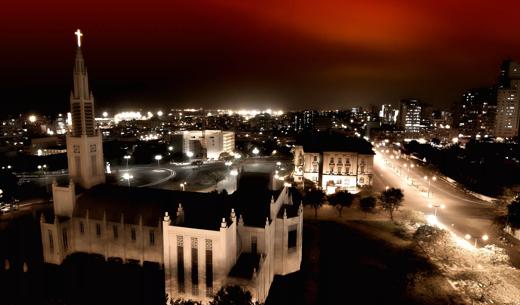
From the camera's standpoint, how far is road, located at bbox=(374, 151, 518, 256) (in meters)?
49.0

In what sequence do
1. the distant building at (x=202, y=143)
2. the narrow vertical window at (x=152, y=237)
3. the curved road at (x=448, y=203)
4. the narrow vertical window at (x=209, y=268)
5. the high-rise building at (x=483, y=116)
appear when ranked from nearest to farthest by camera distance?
the narrow vertical window at (x=209, y=268) → the narrow vertical window at (x=152, y=237) → the curved road at (x=448, y=203) → the distant building at (x=202, y=143) → the high-rise building at (x=483, y=116)

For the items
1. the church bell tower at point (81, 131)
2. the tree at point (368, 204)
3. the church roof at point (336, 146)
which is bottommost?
the tree at point (368, 204)

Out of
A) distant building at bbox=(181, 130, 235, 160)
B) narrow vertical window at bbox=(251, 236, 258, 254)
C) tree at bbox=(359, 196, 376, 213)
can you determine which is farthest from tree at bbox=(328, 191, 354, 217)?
distant building at bbox=(181, 130, 235, 160)

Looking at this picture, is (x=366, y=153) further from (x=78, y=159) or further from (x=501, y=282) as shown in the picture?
(x=78, y=159)

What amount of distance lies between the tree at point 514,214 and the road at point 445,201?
2.51 meters

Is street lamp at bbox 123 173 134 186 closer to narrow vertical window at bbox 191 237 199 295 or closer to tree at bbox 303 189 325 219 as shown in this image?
tree at bbox 303 189 325 219

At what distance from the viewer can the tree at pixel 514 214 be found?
1746 inches

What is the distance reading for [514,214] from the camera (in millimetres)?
44750

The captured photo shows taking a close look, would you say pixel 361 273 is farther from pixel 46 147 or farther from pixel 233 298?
pixel 46 147

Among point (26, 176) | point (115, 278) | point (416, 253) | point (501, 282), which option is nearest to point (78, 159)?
point (115, 278)

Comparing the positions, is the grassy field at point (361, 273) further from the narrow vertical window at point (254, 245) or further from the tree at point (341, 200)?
the tree at point (341, 200)

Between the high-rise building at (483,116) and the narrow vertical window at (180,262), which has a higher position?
the high-rise building at (483,116)

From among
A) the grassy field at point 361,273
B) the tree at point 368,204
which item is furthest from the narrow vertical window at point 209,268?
the tree at point 368,204

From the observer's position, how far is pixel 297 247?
34.9 m
